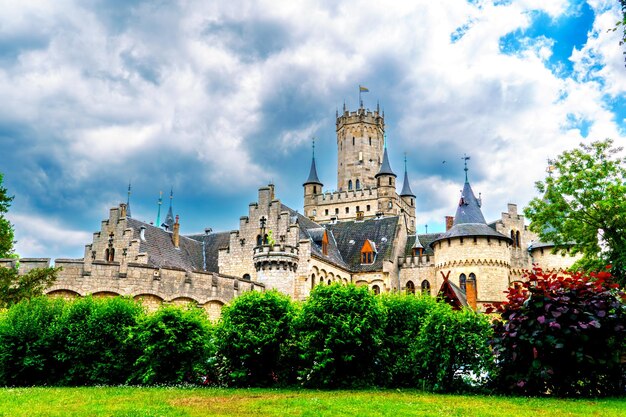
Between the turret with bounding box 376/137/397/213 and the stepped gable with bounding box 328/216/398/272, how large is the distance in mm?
23886

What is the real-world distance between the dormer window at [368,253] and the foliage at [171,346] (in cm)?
2795

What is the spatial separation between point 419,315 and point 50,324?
1336 centimetres

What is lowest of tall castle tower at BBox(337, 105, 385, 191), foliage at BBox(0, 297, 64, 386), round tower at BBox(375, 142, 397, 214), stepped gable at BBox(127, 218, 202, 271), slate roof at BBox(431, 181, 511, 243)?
foliage at BBox(0, 297, 64, 386)

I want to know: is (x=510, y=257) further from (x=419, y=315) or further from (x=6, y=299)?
(x=6, y=299)

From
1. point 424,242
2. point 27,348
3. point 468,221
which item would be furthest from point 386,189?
point 27,348

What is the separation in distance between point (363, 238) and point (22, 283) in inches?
1163

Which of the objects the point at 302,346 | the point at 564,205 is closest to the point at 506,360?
the point at 302,346

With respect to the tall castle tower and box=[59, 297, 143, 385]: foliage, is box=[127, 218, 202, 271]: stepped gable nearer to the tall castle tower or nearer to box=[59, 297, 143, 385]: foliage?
box=[59, 297, 143, 385]: foliage

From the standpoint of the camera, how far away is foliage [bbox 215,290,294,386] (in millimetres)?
19000

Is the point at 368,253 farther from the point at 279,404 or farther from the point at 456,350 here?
the point at 279,404

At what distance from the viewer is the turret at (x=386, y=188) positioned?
75.8 metres

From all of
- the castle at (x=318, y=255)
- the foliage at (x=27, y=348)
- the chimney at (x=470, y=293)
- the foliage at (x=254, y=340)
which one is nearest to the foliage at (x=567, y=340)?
the foliage at (x=254, y=340)

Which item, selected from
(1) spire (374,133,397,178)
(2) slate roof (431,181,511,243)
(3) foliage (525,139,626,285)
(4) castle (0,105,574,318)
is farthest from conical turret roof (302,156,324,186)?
(3) foliage (525,139,626,285)

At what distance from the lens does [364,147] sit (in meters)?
82.9
